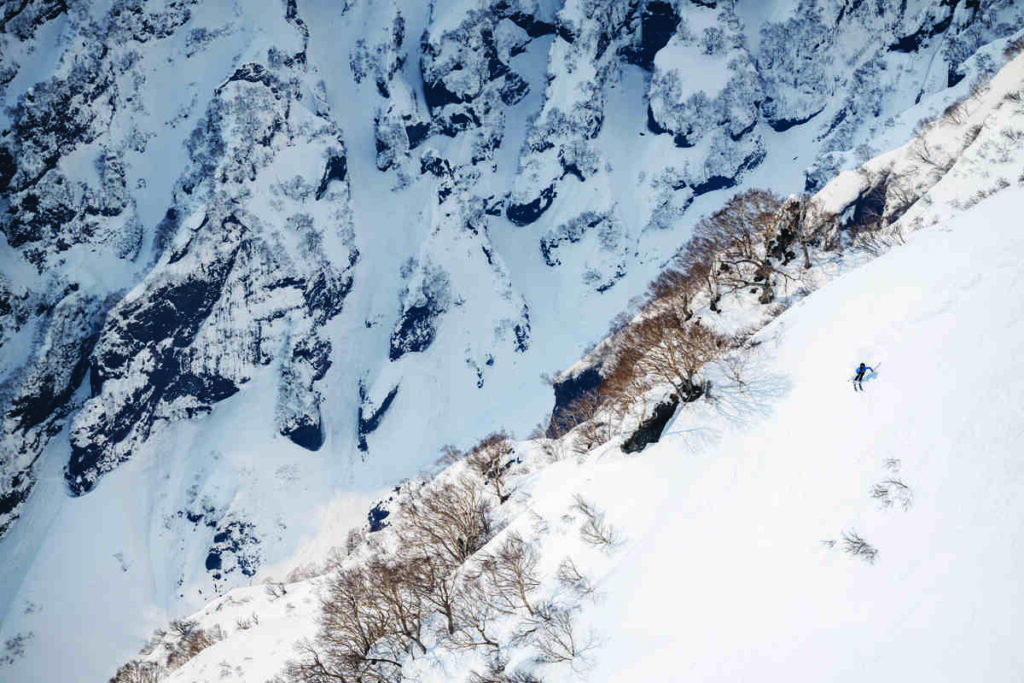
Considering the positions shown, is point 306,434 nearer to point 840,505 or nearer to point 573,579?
point 573,579

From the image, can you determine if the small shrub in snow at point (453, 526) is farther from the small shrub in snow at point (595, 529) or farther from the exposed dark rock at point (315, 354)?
the exposed dark rock at point (315, 354)

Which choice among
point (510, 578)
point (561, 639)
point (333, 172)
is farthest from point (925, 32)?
point (561, 639)

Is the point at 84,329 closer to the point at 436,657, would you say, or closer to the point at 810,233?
the point at 436,657

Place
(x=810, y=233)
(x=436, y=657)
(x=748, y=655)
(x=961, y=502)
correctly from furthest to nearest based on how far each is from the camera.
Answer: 1. (x=810, y=233)
2. (x=436, y=657)
3. (x=748, y=655)
4. (x=961, y=502)

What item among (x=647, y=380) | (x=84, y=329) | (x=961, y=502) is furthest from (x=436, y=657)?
(x=84, y=329)

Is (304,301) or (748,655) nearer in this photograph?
(748,655)

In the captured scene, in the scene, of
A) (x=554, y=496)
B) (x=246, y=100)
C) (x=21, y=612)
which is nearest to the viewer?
(x=554, y=496)

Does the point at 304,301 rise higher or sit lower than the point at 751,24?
lower
